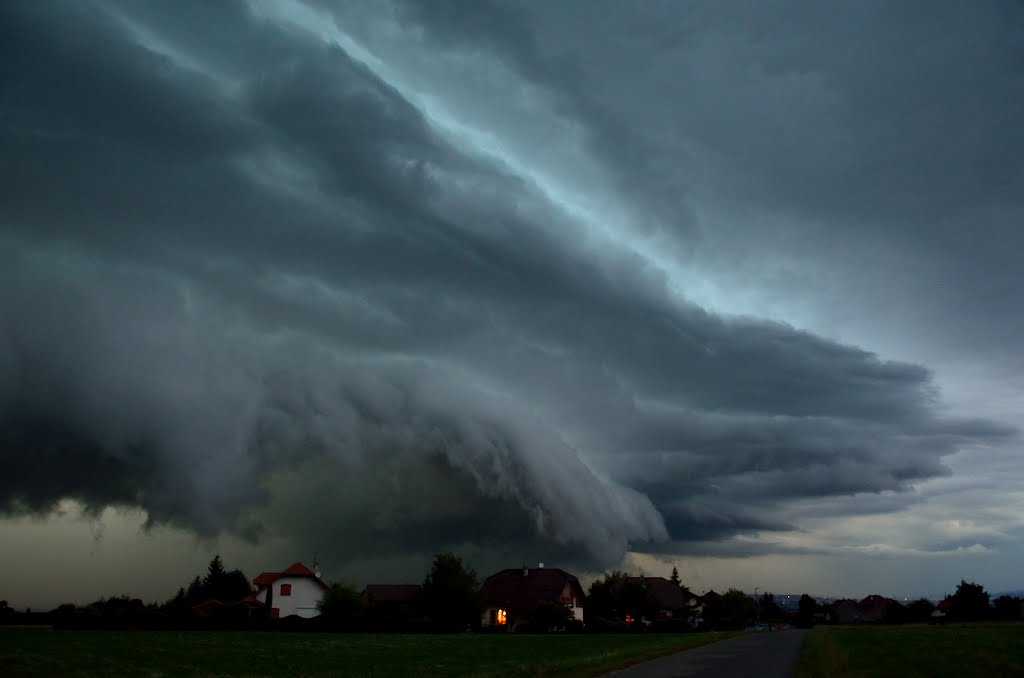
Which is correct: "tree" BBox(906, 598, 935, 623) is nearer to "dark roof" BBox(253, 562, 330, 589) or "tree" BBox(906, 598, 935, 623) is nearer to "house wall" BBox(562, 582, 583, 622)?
"house wall" BBox(562, 582, 583, 622)

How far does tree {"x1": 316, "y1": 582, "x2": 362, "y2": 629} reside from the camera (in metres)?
87.2

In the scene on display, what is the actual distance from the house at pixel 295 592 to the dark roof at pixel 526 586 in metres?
23.8

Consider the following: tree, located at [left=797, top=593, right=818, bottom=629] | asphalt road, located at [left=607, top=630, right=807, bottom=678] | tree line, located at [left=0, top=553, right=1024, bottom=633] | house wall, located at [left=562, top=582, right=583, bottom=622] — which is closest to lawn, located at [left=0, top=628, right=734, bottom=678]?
asphalt road, located at [left=607, top=630, right=807, bottom=678]

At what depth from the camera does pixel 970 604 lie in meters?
145

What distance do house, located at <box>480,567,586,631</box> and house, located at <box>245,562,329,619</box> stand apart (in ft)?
78.2

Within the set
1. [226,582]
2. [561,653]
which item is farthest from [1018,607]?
[226,582]

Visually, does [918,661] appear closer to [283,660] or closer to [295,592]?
[283,660]

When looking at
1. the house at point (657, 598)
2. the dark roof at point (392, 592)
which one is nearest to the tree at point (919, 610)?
the house at point (657, 598)

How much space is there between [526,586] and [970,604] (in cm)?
8056

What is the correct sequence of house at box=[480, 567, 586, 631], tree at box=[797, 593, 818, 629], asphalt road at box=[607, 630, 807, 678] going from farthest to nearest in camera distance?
tree at box=[797, 593, 818, 629] → house at box=[480, 567, 586, 631] → asphalt road at box=[607, 630, 807, 678]

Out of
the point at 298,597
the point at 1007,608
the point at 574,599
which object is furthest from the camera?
the point at 1007,608

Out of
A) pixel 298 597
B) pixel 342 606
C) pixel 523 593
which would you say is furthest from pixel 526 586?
pixel 342 606

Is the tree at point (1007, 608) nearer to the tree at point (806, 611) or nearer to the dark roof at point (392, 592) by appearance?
the tree at point (806, 611)

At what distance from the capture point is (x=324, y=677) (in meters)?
31.3
